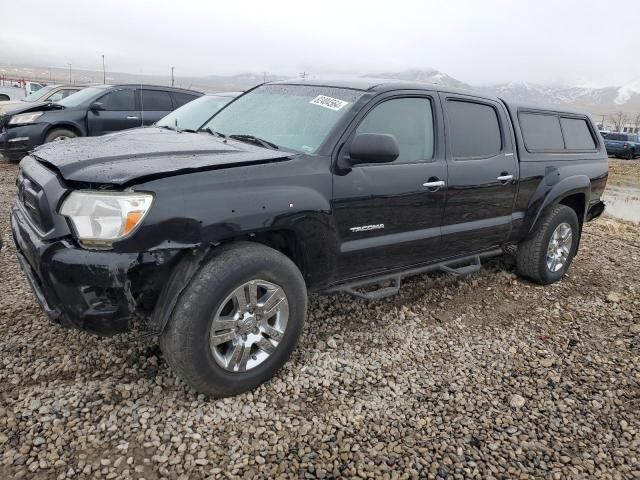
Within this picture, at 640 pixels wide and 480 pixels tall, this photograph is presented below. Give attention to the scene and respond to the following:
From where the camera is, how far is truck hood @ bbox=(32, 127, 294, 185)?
2406mm

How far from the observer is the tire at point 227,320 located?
97.1 inches

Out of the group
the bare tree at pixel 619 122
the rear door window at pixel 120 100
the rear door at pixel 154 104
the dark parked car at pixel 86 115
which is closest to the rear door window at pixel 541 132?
the dark parked car at pixel 86 115

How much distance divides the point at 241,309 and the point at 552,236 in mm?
3343

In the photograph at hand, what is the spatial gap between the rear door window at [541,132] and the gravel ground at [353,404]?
61.6 inches

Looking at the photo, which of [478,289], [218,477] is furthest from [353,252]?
[478,289]

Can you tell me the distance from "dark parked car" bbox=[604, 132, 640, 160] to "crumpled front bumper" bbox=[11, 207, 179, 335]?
29.2 m

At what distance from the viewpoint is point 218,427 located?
2.54 meters

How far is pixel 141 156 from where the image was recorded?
2.64 m

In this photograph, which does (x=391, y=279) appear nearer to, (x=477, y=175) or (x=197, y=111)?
(x=477, y=175)

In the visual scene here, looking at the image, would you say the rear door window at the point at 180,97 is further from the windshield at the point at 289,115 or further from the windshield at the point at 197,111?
the windshield at the point at 289,115

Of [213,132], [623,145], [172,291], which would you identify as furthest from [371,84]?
[623,145]

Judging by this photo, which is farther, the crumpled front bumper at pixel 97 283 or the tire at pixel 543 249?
the tire at pixel 543 249

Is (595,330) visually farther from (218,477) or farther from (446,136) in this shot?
(218,477)

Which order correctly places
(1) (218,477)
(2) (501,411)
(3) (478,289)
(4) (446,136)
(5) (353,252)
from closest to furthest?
(1) (218,477), (2) (501,411), (5) (353,252), (4) (446,136), (3) (478,289)
